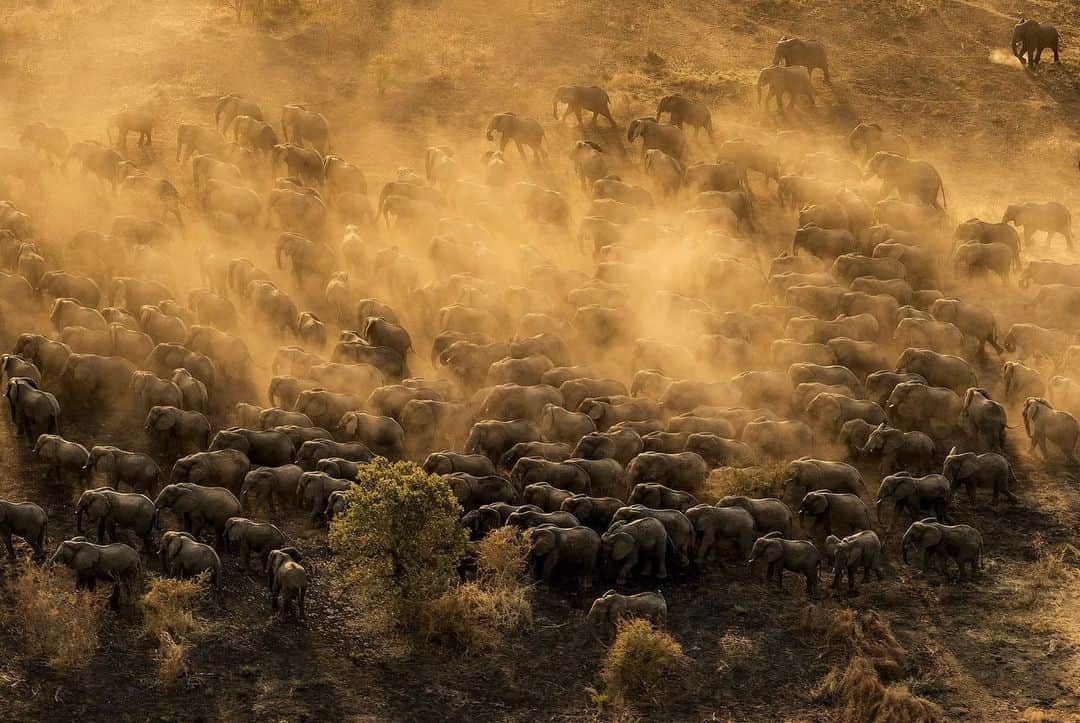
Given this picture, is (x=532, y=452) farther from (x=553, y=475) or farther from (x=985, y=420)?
(x=985, y=420)

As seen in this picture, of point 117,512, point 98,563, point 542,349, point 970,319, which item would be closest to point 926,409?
point 970,319

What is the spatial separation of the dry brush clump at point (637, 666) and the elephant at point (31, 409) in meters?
12.8

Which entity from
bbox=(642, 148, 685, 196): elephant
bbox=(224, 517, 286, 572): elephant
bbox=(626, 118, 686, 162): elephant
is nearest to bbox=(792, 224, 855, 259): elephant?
bbox=(642, 148, 685, 196): elephant

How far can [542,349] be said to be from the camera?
109ft

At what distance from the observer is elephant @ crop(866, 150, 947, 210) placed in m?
43.0

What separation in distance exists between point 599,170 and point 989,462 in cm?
1807

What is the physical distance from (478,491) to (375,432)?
11.0 ft

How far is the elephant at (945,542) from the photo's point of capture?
26172 millimetres

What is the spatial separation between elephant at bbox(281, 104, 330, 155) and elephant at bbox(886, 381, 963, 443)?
69.9 feet

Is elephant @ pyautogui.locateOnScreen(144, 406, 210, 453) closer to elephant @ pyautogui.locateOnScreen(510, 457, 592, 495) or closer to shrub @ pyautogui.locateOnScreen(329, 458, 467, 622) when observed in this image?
shrub @ pyautogui.locateOnScreen(329, 458, 467, 622)

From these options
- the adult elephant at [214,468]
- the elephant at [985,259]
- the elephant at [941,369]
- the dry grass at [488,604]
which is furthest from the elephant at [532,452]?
the elephant at [985,259]

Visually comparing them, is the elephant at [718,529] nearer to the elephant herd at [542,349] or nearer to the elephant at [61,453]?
the elephant herd at [542,349]

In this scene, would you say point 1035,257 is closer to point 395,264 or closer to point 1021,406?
point 1021,406

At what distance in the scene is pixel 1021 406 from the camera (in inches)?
1289
